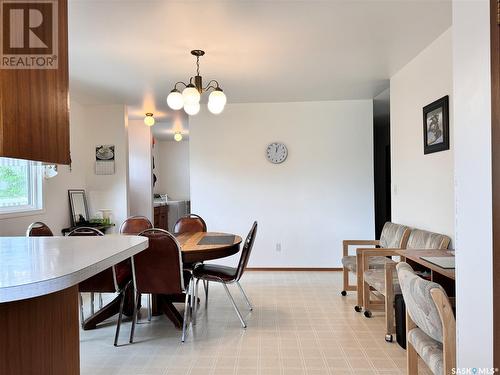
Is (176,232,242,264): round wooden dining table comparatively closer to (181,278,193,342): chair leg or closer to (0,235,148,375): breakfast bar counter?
(181,278,193,342): chair leg

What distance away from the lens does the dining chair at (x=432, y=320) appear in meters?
1.35

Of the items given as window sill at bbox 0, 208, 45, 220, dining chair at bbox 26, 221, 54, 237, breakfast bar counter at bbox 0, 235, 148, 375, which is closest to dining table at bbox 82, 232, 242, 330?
dining chair at bbox 26, 221, 54, 237

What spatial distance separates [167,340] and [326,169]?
319 cm

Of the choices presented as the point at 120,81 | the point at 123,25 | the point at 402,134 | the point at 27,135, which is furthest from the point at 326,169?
the point at 27,135

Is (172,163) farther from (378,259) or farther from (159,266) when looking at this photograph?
(159,266)

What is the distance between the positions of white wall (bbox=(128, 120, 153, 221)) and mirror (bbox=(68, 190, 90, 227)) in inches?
57.0

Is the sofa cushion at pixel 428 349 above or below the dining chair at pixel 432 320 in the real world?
below

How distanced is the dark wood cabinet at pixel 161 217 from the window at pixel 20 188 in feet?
8.40

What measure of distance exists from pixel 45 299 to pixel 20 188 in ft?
10.5

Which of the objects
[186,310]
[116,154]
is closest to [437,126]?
[186,310]

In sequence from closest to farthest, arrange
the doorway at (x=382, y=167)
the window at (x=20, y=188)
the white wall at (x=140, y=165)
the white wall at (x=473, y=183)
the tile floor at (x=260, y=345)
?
the white wall at (x=473, y=183) → the tile floor at (x=260, y=345) → the window at (x=20, y=188) → the white wall at (x=140, y=165) → the doorway at (x=382, y=167)

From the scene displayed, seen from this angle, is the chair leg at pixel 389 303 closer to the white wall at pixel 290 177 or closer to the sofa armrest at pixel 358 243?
the sofa armrest at pixel 358 243

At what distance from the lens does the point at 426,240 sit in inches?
113

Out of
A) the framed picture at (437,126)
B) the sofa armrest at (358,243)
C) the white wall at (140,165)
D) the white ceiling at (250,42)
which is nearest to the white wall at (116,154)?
the white ceiling at (250,42)
